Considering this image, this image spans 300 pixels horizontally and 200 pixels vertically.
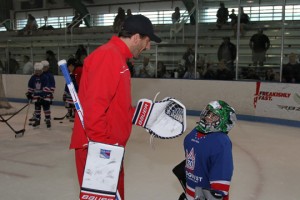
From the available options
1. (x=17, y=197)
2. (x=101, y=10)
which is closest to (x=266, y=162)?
(x=17, y=197)

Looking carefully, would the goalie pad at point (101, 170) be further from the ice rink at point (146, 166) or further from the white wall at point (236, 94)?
the white wall at point (236, 94)

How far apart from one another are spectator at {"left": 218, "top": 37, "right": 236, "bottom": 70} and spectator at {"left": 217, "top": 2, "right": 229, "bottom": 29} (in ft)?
3.71

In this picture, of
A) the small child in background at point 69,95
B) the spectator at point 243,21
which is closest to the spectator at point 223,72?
the spectator at point 243,21

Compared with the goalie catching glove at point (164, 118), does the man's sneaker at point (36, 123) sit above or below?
below

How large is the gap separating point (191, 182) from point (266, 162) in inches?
106

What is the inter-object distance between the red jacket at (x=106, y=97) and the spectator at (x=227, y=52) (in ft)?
21.2

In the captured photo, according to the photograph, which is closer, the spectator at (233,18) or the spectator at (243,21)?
the spectator at (243,21)

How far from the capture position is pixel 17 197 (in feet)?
9.82

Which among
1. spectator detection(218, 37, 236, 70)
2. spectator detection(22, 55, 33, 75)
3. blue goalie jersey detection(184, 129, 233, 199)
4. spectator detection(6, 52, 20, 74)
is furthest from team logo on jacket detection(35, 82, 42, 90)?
spectator detection(6, 52, 20, 74)

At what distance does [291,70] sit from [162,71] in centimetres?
297

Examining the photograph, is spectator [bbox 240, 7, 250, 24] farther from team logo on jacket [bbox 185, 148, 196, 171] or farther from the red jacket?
the red jacket

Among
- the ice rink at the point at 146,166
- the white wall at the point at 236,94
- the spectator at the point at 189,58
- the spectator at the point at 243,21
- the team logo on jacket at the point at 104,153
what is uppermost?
the spectator at the point at 243,21

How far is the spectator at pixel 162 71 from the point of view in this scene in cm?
882

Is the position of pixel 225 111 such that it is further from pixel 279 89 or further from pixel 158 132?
pixel 279 89
